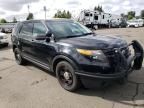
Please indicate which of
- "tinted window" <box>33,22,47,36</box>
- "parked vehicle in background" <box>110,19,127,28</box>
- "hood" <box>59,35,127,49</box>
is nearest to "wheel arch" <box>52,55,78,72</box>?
"hood" <box>59,35,127,49</box>

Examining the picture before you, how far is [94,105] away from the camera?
4023 mm

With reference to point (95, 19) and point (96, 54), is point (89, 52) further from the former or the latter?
point (95, 19)

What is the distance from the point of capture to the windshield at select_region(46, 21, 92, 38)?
200 inches

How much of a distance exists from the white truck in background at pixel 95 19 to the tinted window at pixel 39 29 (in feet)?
79.9

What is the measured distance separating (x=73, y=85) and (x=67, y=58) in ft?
2.12

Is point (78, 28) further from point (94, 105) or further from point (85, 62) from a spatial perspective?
point (94, 105)

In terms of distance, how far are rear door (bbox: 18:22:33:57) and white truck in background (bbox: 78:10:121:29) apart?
2361cm

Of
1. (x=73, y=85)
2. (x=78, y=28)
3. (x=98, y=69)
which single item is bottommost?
(x=73, y=85)

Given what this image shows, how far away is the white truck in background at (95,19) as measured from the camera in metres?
30.4

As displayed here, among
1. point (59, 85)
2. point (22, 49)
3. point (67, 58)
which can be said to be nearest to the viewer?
point (67, 58)

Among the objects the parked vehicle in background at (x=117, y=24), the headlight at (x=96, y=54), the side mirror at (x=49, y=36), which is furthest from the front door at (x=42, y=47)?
the parked vehicle in background at (x=117, y=24)

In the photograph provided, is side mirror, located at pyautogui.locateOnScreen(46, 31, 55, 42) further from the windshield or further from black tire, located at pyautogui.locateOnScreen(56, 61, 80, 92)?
black tire, located at pyautogui.locateOnScreen(56, 61, 80, 92)

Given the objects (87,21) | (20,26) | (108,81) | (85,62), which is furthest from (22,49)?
(87,21)

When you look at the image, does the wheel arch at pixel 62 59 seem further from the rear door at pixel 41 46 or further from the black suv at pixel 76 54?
the rear door at pixel 41 46
